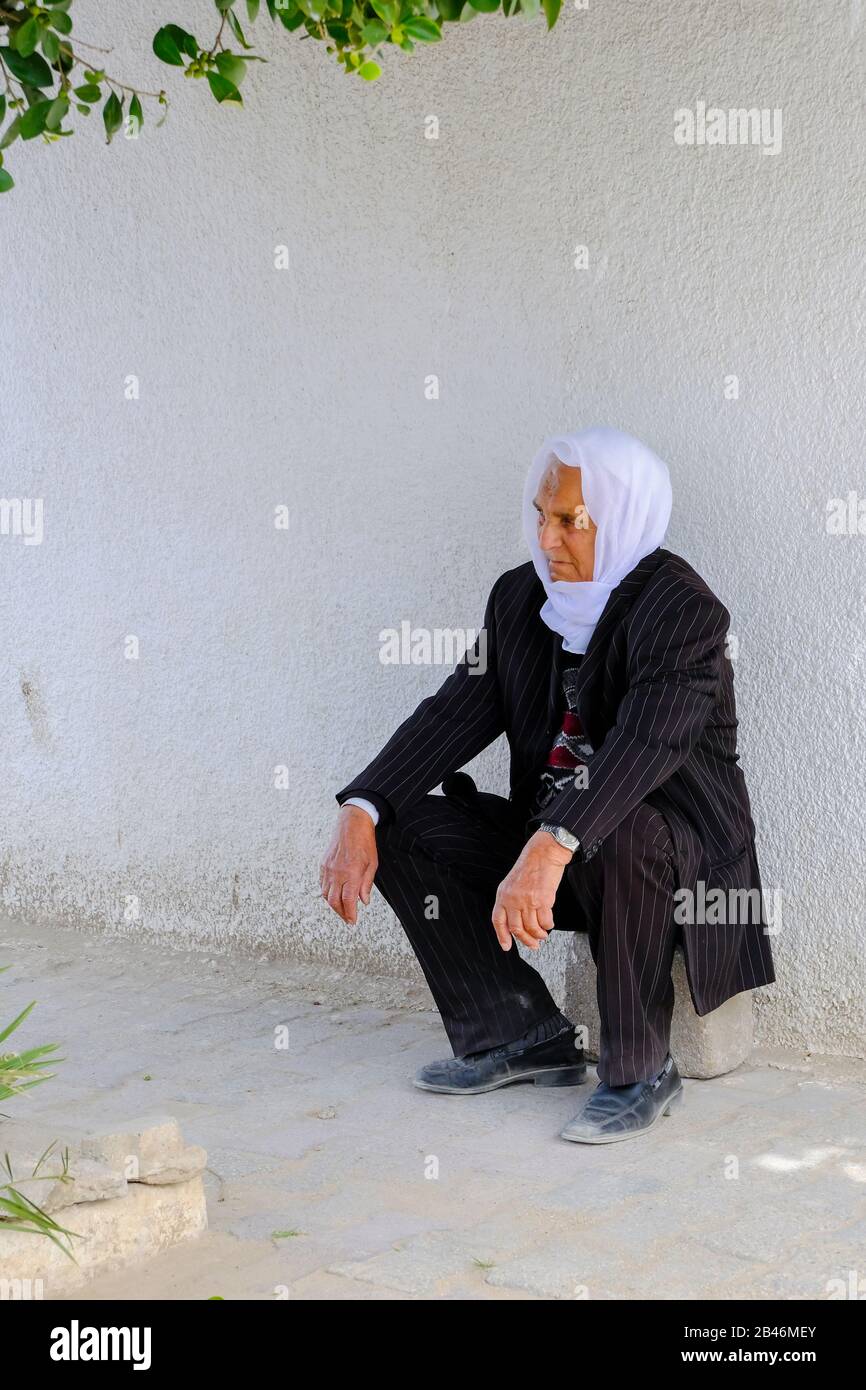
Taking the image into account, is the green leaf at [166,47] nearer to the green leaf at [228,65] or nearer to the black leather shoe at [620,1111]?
the green leaf at [228,65]

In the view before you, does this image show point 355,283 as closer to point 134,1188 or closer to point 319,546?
point 319,546

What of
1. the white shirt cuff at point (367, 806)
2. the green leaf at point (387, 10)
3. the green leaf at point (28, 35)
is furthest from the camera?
the white shirt cuff at point (367, 806)

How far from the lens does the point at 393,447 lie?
4.57 meters

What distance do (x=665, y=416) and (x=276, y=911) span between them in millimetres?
1951

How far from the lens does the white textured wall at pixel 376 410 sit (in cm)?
386

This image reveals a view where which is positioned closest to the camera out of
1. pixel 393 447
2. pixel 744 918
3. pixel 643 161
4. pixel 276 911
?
pixel 744 918

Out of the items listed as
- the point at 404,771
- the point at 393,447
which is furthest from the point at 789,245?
the point at 404,771

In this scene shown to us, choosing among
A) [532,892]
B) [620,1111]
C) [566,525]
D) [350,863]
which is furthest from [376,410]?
[620,1111]

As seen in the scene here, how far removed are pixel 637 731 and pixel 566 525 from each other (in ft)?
1.78

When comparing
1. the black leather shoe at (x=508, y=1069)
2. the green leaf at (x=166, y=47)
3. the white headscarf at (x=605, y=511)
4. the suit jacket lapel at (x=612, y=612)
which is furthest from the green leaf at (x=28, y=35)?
the black leather shoe at (x=508, y=1069)

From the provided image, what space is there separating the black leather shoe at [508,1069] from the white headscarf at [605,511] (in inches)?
37.9

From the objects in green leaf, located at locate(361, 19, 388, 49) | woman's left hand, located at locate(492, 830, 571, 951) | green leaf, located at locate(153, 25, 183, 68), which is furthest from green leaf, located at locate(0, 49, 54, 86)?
woman's left hand, located at locate(492, 830, 571, 951)

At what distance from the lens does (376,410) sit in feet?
15.1

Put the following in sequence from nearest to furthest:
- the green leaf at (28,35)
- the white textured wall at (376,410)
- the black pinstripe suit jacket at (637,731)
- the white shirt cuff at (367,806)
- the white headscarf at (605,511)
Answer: the green leaf at (28,35) → the black pinstripe suit jacket at (637,731) → the white headscarf at (605,511) → the white shirt cuff at (367,806) → the white textured wall at (376,410)
